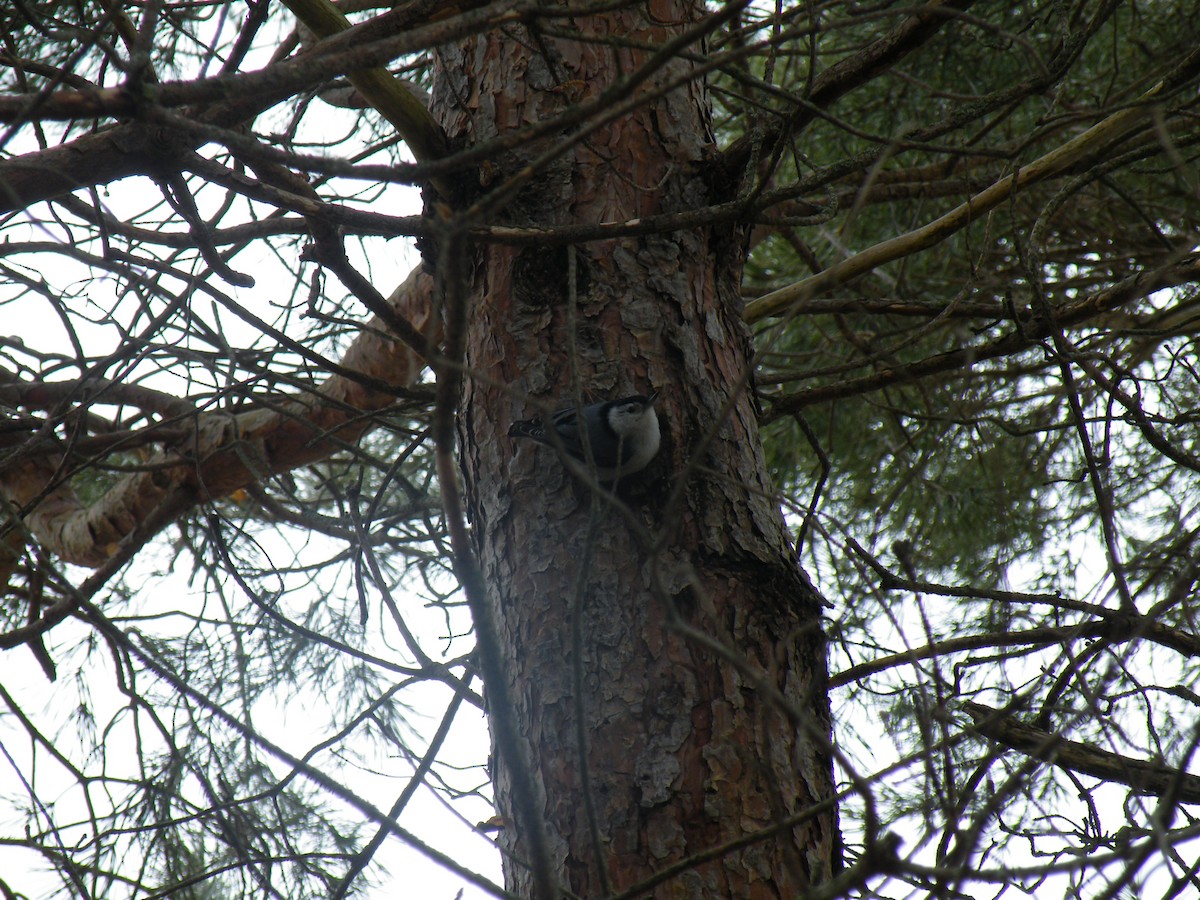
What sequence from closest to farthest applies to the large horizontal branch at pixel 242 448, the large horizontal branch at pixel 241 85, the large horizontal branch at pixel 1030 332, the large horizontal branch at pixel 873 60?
1. the large horizontal branch at pixel 241 85
2. the large horizontal branch at pixel 873 60
3. the large horizontal branch at pixel 1030 332
4. the large horizontal branch at pixel 242 448

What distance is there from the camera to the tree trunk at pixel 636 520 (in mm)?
1337

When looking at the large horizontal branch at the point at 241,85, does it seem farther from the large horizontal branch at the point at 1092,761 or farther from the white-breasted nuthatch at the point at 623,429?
the large horizontal branch at the point at 1092,761

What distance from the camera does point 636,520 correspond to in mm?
1339

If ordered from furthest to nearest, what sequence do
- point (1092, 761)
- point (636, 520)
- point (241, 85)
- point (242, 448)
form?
point (242, 448), point (1092, 761), point (636, 520), point (241, 85)

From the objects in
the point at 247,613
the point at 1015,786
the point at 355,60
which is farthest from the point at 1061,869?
the point at 247,613

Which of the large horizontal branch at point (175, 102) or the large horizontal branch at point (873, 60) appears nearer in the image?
the large horizontal branch at point (175, 102)

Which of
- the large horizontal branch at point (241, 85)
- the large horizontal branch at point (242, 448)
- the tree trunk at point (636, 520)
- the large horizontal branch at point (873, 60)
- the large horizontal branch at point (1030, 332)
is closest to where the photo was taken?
the large horizontal branch at point (241, 85)

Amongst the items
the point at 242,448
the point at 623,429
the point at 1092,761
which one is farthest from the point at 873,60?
Result: the point at 242,448

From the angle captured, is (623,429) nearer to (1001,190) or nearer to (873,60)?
(873,60)

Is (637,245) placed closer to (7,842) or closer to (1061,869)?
(1061,869)

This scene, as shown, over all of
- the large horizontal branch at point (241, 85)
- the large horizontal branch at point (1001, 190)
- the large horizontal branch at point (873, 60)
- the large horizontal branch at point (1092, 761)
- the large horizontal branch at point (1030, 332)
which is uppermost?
the large horizontal branch at point (1001, 190)

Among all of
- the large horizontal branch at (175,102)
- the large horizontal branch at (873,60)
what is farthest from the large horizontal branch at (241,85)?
the large horizontal branch at (873,60)

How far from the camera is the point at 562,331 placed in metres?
1.68

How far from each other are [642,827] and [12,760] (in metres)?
0.89
